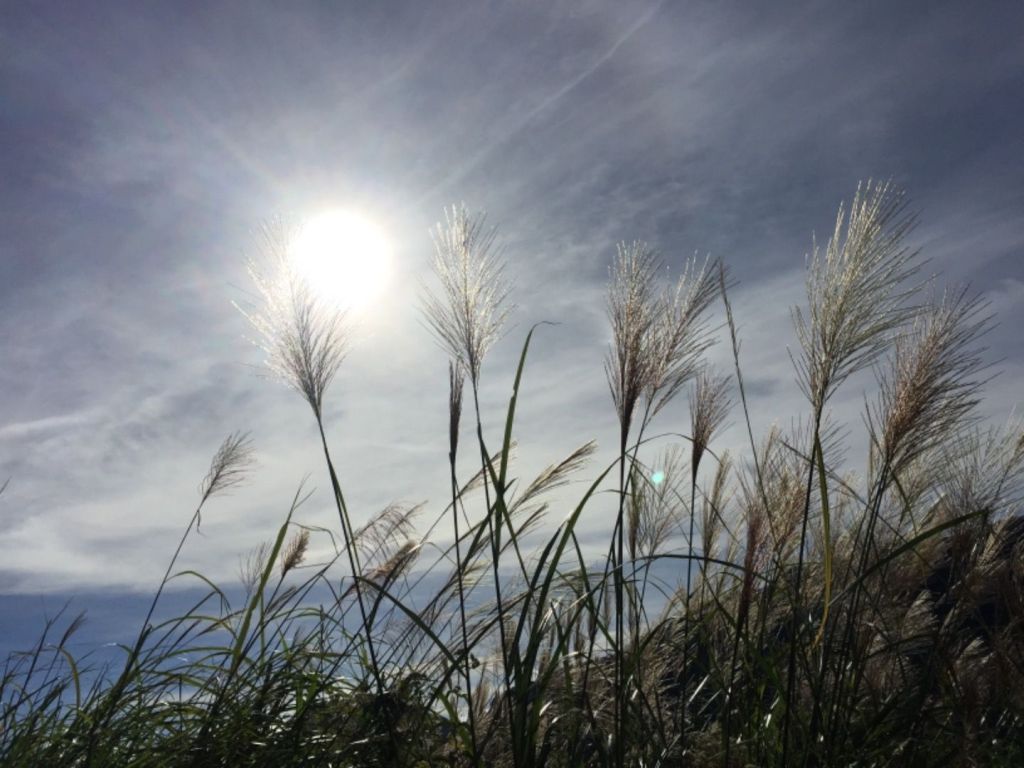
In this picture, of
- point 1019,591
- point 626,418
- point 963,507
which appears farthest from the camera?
point 963,507

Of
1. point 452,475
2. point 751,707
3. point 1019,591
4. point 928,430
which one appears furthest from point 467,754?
point 1019,591

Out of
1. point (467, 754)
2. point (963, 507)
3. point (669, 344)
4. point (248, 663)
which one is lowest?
point (467, 754)

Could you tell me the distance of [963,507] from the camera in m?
3.16

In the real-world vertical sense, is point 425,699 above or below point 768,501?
below

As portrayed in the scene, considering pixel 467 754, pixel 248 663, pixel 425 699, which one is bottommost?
pixel 467 754

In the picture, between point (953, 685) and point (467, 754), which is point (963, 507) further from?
point (467, 754)

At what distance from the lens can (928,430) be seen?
8.04 feet

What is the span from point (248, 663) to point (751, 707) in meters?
1.74

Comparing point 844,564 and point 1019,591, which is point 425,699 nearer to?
point 844,564

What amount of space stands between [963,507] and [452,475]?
1968mm

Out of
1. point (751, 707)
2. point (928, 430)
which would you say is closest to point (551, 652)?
point (751, 707)

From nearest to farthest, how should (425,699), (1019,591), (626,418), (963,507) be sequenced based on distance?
(626,418) → (425,699) → (1019,591) → (963,507)

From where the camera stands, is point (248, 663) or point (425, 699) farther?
point (248, 663)

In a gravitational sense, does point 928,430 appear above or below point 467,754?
above
